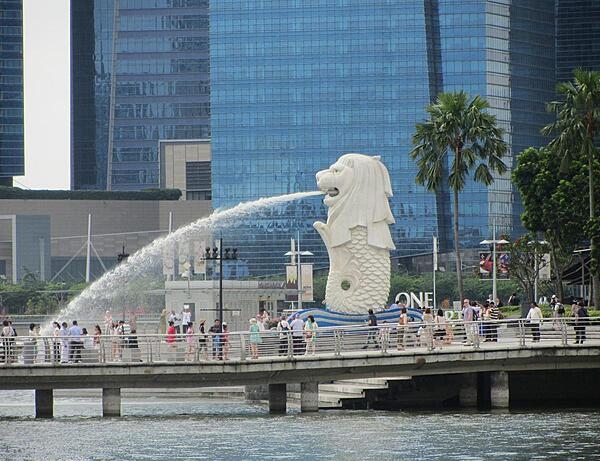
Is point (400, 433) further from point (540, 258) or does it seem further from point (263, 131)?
point (263, 131)

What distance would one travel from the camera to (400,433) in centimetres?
5031

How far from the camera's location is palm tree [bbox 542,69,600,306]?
82562 millimetres

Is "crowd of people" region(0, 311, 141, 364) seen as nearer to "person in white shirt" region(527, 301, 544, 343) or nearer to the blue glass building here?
"person in white shirt" region(527, 301, 544, 343)

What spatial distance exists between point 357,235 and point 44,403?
46.4 feet

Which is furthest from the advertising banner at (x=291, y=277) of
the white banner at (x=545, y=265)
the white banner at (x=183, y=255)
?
the white banner at (x=545, y=265)

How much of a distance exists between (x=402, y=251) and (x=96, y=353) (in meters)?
143

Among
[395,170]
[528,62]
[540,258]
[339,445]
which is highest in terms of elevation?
[528,62]

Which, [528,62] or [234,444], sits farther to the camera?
[528,62]

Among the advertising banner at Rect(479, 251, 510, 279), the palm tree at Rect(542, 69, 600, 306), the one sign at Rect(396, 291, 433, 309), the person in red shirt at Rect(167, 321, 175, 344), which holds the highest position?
the palm tree at Rect(542, 69, 600, 306)

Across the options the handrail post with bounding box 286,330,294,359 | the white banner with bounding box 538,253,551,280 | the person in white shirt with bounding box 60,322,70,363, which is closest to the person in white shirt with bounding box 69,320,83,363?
the person in white shirt with bounding box 60,322,70,363

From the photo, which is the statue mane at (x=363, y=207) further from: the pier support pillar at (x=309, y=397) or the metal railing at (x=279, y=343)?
the pier support pillar at (x=309, y=397)

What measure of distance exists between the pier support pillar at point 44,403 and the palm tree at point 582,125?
33292 millimetres

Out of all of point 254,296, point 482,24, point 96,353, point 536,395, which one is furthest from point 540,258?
point 482,24

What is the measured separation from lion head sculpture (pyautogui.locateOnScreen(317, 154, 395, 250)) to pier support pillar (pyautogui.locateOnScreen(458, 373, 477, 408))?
8953 mm
